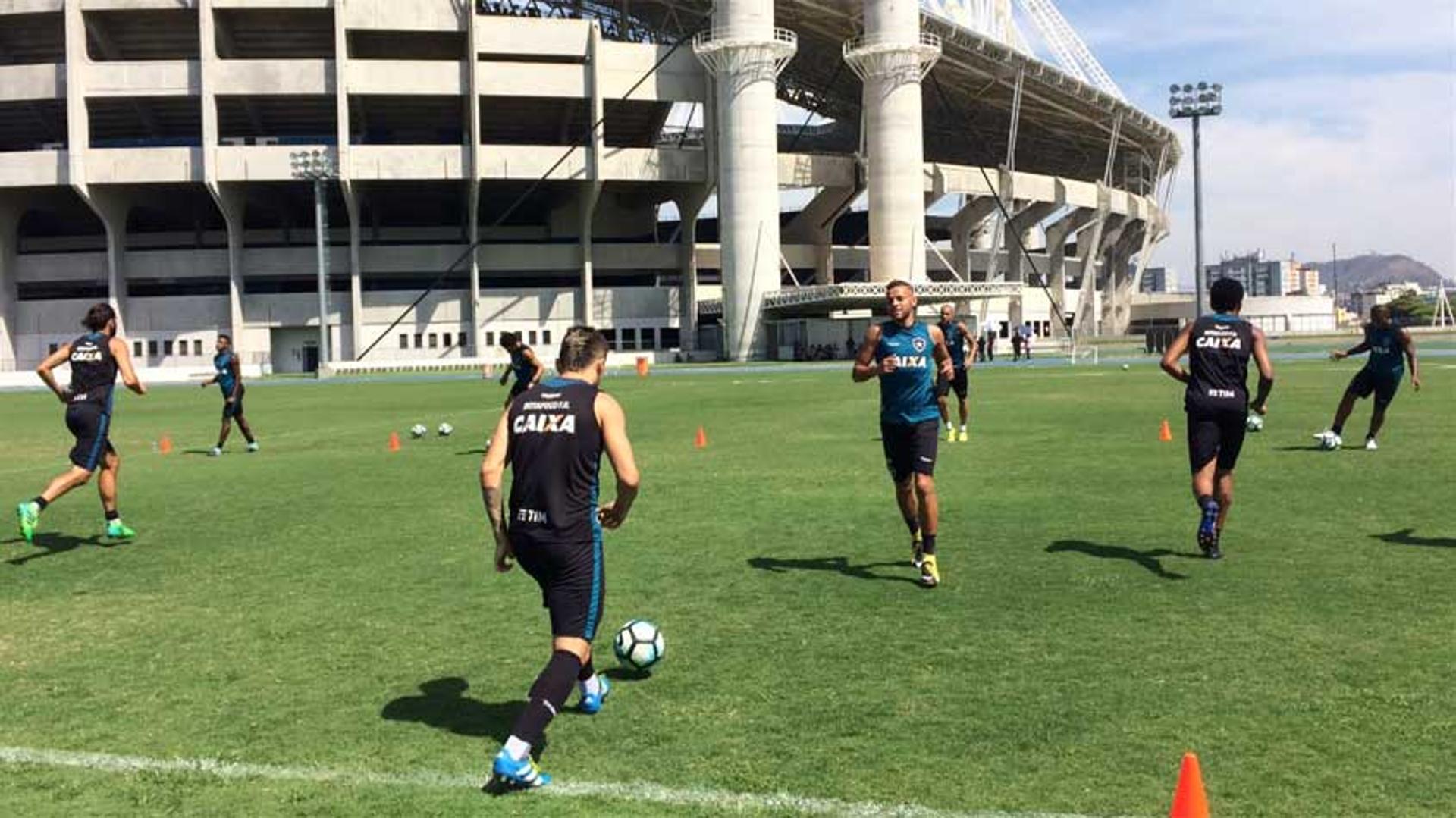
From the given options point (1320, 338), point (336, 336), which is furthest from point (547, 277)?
point (1320, 338)

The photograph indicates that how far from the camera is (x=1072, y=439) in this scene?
53.6 feet

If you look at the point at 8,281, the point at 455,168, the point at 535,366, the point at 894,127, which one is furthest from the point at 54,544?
the point at 8,281

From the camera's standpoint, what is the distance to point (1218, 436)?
7887 mm

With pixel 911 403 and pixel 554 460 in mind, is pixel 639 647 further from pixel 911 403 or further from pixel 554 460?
pixel 911 403

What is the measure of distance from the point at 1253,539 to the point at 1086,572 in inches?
77.5

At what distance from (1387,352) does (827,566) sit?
9.73 meters

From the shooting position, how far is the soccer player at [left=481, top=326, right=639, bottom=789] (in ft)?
14.8

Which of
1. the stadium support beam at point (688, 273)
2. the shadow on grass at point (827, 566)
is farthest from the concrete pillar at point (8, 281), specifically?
the shadow on grass at point (827, 566)

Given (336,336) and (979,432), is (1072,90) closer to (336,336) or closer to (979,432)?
(336,336)

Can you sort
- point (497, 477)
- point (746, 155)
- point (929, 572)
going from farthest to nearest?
point (746, 155) < point (929, 572) < point (497, 477)

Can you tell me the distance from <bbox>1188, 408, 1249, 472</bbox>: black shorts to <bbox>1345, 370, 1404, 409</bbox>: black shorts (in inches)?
289

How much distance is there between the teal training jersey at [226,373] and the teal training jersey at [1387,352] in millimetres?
16986

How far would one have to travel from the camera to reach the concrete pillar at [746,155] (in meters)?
59.4

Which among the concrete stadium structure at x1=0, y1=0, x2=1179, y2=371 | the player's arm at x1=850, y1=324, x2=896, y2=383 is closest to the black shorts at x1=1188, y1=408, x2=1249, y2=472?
the player's arm at x1=850, y1=324, x2=896, y2=383
